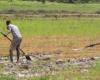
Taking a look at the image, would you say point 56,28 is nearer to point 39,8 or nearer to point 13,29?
point 13,29

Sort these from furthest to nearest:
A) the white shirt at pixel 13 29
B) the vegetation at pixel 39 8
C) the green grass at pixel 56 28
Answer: the vegetation at pixel 39 8 < the green grass at pixel 56 28 < the white shirt at pixel 13 29

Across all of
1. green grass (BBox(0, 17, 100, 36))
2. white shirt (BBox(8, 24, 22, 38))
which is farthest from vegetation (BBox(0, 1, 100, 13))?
white shirt (BBox(8, 24, 22, 38))

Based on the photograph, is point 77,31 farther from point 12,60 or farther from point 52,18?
point 12,60

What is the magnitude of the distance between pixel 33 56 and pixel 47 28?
523 inches

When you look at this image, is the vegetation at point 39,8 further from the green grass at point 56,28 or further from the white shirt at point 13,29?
the white shirt at point 13,29

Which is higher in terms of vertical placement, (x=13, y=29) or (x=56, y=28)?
(x=13, y=29)

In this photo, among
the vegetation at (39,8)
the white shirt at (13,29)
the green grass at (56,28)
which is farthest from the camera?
the vegetation at (39,8)

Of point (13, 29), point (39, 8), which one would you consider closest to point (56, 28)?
point (13, 29)

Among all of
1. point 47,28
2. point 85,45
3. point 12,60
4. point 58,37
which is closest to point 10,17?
point 47,28

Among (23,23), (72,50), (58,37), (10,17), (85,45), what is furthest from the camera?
(10,17)

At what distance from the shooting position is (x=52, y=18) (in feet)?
138

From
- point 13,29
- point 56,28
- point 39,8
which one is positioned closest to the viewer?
point 13,29

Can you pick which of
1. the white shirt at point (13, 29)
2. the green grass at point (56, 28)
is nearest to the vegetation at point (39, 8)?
the green grass at point (56, 28)

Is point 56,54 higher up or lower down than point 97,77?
lower down
